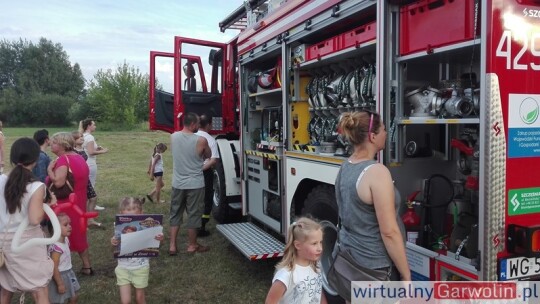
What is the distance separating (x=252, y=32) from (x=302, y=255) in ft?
11.4

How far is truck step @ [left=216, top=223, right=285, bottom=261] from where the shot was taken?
4.41 m

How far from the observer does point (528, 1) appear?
237cm

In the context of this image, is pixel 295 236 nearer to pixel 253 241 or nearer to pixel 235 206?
pixel 253 241

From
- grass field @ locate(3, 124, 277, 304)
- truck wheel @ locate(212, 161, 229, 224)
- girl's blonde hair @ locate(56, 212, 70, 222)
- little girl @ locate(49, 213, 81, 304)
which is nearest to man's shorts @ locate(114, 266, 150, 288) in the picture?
little girl @ locate(49, 213, 81, 304)

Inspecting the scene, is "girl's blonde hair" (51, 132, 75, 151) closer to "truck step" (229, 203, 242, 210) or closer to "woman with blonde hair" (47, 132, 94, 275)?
"woman with blonde hair" (47, 132, 94, 275)

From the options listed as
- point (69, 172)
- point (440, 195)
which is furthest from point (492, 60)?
point (69, 172)

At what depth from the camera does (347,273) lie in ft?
7.98

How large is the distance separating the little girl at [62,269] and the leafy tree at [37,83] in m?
54.4

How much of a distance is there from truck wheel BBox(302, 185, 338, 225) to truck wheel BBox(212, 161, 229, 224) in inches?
103

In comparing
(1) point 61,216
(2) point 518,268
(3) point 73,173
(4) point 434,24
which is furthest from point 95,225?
(2) point 518,268

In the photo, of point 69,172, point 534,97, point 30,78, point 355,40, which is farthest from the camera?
point 30,78

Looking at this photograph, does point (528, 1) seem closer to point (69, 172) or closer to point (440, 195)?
point (440, 195)

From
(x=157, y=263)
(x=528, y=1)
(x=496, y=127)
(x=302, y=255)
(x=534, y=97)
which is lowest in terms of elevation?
(x=157, y=263)

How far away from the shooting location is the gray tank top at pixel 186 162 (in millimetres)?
5465
